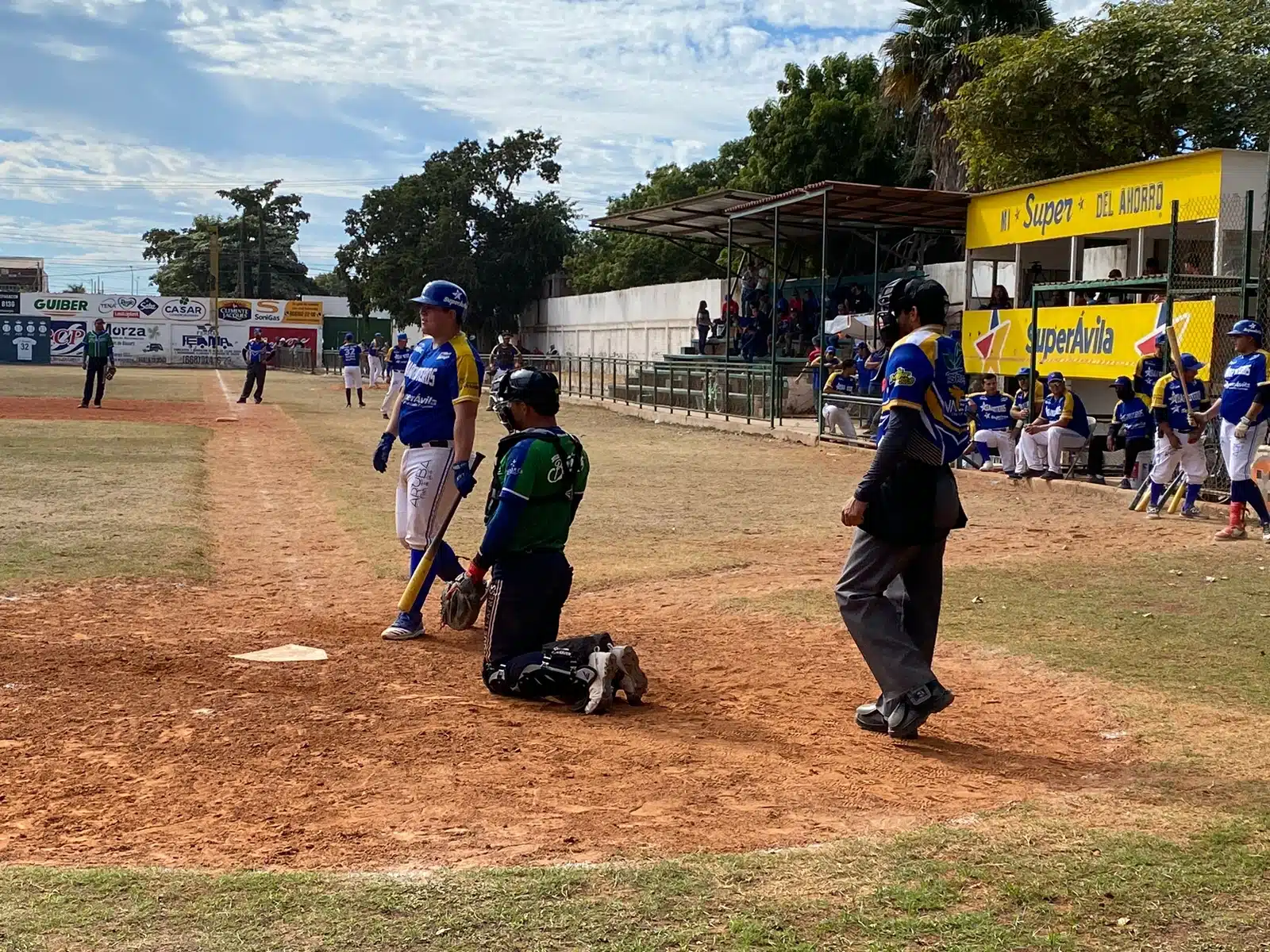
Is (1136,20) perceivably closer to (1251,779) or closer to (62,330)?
(1251,779)

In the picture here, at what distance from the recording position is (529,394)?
6.00 metres

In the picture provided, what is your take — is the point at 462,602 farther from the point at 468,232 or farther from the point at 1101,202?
the point at 468,232

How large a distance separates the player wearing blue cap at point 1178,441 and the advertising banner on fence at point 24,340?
69321mm

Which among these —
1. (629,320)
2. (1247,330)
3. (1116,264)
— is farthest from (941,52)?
(1247,330)

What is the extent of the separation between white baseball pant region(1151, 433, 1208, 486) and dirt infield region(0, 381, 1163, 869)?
23.1 ft

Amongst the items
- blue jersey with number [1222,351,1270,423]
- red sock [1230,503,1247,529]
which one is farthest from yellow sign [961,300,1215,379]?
red sock [1230,503,1247,529]

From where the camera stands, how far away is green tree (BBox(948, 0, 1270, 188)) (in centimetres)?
2688

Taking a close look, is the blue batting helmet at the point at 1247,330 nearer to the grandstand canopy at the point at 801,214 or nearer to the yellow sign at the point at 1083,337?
the yellow sign at the point at 1083,337

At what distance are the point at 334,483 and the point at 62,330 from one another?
62.6 m

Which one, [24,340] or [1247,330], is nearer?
[1247,330]

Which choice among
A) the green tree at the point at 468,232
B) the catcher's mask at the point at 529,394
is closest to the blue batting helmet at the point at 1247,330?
the catcher's mask at the point at 529,394

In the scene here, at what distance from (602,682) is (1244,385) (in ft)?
28.0

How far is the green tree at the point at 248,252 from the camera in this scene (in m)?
93.0

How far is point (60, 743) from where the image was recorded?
5.25 m
